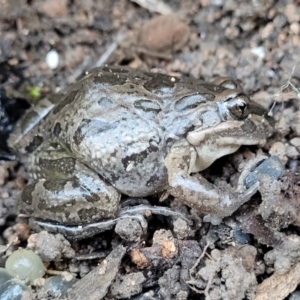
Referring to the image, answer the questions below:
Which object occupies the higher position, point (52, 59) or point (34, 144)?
point (52, 59)

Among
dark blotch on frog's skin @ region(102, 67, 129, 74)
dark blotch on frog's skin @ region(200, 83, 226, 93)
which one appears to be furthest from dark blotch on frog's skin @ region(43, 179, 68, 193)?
dark blotch on frog's skin @ region(200, 83, 226, 93)

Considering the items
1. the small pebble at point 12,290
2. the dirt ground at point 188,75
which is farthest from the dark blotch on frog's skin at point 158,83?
the small pebble at point 12,290

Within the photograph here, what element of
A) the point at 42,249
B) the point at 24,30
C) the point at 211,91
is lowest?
the point at 42,249

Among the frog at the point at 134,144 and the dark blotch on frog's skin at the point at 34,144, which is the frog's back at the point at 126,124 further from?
the dark blotch on frog's skin at the point at 34,144

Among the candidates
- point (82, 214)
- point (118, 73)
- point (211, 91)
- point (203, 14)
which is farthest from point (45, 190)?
point (203, 14)

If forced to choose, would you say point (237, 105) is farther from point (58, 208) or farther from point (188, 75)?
point (58, 208)

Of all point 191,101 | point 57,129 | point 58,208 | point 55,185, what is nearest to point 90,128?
point 57,129

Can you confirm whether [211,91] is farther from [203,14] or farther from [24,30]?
[24,30]
